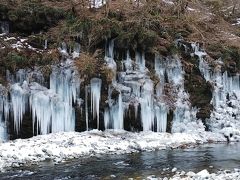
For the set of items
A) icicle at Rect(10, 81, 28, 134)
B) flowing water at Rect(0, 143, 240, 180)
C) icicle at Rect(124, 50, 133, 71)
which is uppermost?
icicle at Rect(124, 50, 133, 71)

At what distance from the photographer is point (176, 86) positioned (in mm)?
32156

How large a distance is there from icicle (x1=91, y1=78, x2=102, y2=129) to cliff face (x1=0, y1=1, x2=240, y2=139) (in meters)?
0.06

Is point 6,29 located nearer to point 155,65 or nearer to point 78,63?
point 78,63

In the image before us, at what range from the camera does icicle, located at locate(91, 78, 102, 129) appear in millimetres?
28641

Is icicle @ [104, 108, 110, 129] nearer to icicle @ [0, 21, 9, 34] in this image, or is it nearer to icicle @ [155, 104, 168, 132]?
icicle @ [155, 104, 168, 132]

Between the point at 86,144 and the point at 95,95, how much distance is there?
464cm

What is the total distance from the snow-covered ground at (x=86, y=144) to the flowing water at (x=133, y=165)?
100 cm

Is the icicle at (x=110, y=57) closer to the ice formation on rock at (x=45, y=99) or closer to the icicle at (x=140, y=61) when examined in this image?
the icicle at (x=140, y=61)

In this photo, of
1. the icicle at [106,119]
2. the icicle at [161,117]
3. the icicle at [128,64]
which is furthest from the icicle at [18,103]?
the icicle at [161,117]

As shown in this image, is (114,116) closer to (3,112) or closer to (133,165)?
(3,112)

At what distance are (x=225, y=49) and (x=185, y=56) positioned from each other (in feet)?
12.5

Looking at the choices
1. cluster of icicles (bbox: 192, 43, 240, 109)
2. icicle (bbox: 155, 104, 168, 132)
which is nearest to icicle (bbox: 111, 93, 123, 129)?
icicle (bbox: 155, 104, 168, 132)

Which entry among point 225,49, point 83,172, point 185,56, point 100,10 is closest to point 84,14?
point 100,10

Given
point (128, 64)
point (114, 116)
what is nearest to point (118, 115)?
point (114, 116)
